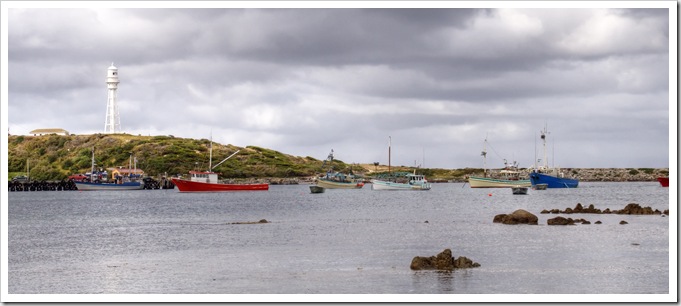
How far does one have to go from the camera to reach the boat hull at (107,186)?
188 meters

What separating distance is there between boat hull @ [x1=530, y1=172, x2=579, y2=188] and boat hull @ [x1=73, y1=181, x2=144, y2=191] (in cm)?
8978

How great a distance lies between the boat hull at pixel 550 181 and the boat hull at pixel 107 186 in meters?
89.8

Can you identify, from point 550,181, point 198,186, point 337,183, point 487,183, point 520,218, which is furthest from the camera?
point 487,183

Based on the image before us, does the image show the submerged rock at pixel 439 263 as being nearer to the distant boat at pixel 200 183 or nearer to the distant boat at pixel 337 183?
the distant boat at pixel 200 183

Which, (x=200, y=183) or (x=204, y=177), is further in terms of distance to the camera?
(x=204, y=177)

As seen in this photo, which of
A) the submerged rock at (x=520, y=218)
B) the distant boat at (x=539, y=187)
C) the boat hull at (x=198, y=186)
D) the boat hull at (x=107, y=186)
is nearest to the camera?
the submerged rock at (x=520, y=218)

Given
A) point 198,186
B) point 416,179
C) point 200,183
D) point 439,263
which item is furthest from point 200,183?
point 439,263

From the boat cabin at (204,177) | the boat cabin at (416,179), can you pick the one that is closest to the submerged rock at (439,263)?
the boat cabin at (204,177)

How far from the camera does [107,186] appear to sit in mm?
192625

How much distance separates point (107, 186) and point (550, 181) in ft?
327

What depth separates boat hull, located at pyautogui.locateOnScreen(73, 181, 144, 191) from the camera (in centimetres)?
18812

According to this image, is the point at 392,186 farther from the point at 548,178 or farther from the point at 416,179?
the point at 548,178

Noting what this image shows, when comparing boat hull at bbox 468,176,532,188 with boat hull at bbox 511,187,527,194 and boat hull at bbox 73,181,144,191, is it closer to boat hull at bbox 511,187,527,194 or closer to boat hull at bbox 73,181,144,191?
boat hull at bbox 511,187,527,194

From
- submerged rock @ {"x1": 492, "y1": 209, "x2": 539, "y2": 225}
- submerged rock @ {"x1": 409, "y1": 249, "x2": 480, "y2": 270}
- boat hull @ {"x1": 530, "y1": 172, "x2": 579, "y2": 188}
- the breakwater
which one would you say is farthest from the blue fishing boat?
submerged rock @ {"x1": 409, "y1": 249, "x2": 480, "y2": 270}
